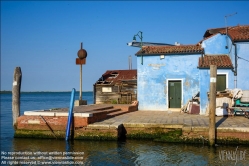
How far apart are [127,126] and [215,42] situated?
867 cm

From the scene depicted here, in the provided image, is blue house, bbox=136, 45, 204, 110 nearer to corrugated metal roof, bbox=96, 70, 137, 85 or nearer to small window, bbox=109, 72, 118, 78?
corrugated metal roof, bbox=96, 70, 137, 85

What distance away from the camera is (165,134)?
1075cm

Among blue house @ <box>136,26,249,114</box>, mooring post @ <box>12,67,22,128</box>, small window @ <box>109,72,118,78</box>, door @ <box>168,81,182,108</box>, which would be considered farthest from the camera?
small window @ <box>109,72,118,78</box>

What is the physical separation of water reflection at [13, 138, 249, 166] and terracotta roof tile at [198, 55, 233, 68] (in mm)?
6459

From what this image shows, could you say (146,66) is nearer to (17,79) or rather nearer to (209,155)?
(17,79)

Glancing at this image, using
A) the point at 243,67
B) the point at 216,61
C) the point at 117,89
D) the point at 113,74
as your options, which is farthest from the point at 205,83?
the point at 113,74

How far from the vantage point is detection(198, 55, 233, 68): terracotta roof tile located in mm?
14898

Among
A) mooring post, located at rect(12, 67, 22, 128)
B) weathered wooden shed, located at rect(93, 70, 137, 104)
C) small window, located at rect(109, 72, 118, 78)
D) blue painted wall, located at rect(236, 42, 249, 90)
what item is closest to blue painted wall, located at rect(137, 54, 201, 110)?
blue painted wall, located at rect(236, 42, 249, 90)

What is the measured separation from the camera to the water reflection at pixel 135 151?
26.7 ft

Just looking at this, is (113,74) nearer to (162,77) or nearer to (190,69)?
(162,77)

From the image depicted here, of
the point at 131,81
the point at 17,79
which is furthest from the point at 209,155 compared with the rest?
the point at 131,81

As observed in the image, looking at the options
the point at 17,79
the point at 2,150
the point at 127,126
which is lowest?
the point at 2,150

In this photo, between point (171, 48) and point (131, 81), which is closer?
point (171, 48)

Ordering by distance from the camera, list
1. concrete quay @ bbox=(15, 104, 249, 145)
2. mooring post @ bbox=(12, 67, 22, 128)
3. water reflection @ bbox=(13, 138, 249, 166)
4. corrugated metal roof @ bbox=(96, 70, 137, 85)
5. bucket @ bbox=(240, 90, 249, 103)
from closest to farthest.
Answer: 1. water reflection @ bbox=(13, 138, 249, 166)
2. concrete quay @ bbox=(15, 104, 249, 145)
3. mooring post @ bbox=(12, 67, 22, 128)
4. bucket @ bbox=(240, 90, 249, 103)
5. corrugated metal roof @ bbox=(96, 70, 137, 85)
